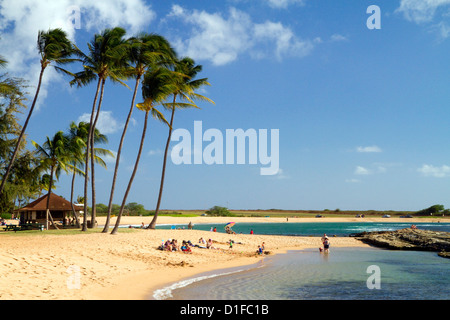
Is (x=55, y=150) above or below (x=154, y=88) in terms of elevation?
below

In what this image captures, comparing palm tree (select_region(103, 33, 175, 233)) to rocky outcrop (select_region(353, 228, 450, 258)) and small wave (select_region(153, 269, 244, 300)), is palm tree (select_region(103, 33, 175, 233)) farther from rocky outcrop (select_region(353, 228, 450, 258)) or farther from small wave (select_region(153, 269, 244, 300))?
rocky outcrop (select_region(353, 228, 450, 258))

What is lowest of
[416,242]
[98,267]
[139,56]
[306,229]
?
[306,229]

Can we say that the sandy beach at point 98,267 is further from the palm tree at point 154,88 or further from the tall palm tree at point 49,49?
the tall palm tree at point 49,49

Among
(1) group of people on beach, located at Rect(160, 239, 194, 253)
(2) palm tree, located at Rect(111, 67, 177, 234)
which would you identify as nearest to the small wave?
(1) group of people on beach, located at Rect(160, 239, 194, 253)

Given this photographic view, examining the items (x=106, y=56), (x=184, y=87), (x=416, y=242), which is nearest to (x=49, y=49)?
(x=106, y=56)

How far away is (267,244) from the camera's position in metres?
34.8

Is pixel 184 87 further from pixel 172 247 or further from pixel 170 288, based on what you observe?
pixel 170 288

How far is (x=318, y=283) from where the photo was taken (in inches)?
618

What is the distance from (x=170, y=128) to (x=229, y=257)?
16098mm

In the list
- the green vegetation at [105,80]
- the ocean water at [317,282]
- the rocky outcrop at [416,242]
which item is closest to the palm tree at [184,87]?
the green vegetation at [105,80]

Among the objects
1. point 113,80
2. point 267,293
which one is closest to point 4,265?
point 267,293

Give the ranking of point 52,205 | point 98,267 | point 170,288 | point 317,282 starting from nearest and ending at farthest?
point 170,288 < point 98,267 < point 317,282 < point 52,205

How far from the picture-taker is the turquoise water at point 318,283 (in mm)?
12992

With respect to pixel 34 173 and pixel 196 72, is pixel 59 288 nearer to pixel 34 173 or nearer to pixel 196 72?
pixel 196 72
